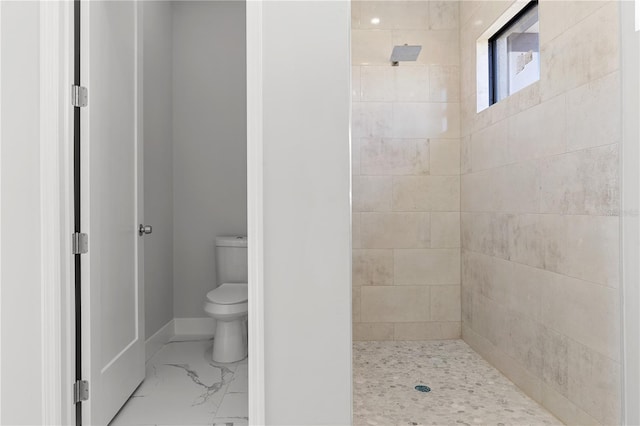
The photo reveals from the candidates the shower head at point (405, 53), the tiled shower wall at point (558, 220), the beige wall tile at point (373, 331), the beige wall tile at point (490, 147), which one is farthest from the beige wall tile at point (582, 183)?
the beige wall tile at point (373, 331)

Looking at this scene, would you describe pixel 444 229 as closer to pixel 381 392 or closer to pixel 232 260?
pixel 381 392

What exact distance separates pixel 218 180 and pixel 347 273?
2.07m

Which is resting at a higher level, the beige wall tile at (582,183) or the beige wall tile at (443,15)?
the beige wall tile at (443,15)

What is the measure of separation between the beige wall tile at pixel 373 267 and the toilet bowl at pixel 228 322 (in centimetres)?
92

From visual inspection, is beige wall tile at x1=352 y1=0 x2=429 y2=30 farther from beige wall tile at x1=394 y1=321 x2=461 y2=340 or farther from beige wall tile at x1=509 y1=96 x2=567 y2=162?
beige wall tile at x1=394 y1=321 x2=461 y2=340

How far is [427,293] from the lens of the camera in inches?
125

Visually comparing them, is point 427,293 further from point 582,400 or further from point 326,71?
point 326,71

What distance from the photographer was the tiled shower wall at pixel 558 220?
1688mm

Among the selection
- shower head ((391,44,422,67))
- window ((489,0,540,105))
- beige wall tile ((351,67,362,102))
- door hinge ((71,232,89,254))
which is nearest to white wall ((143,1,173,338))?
door hinge ((71,232,89,254))

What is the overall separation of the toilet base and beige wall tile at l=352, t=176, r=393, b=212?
1254 millimetres

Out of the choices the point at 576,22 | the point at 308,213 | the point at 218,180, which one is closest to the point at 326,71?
the point at 308,213

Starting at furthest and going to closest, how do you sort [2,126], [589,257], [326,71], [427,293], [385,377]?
[427,293], [385,377], [589,257], [326,71], [2,126]

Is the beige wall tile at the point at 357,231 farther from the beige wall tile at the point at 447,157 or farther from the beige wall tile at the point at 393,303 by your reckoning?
the beige wall tile at the point at 447,157

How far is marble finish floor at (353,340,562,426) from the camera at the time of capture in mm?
1995
